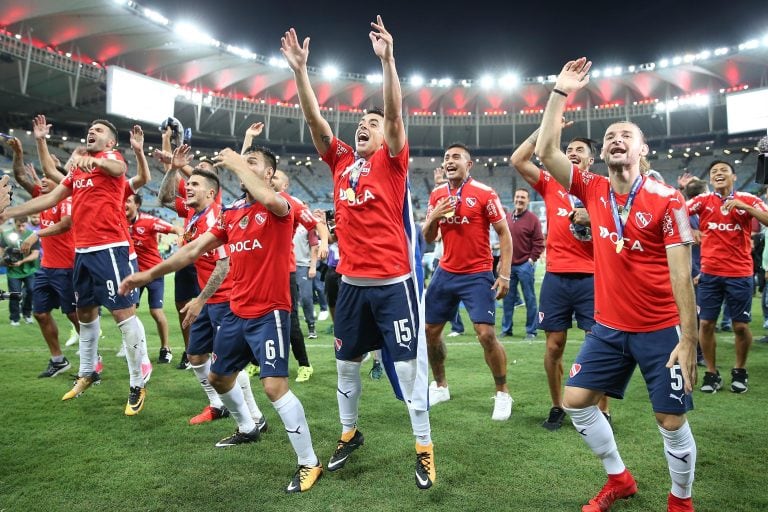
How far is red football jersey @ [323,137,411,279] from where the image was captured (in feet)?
11.6

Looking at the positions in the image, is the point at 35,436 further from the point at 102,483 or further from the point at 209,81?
the point at 209,81

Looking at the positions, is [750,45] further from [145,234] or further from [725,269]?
[145,234]

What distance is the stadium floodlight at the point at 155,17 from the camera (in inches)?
1318

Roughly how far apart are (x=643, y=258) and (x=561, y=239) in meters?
1.77

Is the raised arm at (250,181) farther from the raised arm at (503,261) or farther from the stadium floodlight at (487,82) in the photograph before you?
the stadium floodlight at (487,82)

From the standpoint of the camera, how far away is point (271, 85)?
4712 centimetres

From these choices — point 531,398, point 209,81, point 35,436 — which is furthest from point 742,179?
point 35,436

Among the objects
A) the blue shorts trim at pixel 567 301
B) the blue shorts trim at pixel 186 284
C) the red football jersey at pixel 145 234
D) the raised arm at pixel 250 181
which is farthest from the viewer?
the red football jersey at pixel 145 234

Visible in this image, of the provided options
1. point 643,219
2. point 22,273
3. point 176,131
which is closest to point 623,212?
point 643,219

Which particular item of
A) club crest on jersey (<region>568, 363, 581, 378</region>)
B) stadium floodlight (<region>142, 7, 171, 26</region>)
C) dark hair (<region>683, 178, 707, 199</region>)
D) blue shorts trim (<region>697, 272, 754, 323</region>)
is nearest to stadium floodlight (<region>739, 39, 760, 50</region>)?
stadium floodlight (<region>142, 7, 171, 26</region>)

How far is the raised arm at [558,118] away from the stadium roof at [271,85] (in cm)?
3597

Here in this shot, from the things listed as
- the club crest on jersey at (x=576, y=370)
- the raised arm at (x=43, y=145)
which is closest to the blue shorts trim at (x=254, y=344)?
the club crest on jersey at (x=576, y=370)

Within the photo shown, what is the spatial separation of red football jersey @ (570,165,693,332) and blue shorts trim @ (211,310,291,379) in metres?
2.08

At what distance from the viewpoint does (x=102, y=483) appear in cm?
340
